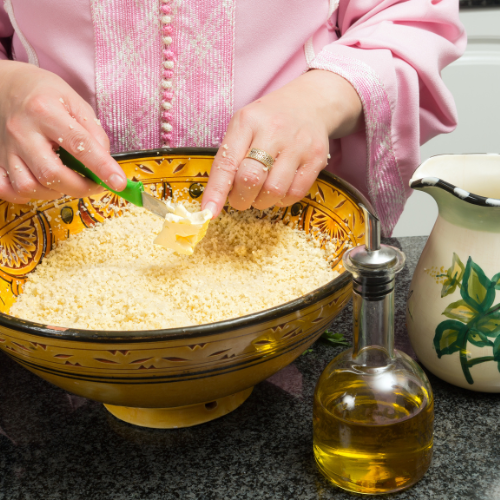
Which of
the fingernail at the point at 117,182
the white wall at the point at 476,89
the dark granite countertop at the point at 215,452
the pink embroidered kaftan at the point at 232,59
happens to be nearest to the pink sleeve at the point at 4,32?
the pink embroidered kaftan at the point at 232,59

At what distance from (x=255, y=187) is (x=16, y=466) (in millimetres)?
413

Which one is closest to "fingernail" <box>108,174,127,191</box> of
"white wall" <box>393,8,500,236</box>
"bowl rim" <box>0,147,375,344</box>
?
"bowl rim" <box>0,147,375,344</box>

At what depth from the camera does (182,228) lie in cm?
70

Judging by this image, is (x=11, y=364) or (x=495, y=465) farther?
(x=11, y=364)

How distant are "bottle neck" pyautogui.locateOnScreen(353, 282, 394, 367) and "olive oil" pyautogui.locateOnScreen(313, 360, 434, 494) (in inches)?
0.7

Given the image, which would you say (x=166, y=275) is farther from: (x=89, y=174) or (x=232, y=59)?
(x=232, y=59)

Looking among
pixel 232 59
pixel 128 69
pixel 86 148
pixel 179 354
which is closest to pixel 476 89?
pixel 232 59

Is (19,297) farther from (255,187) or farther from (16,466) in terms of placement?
(255,187)

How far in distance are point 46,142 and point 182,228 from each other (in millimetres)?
203

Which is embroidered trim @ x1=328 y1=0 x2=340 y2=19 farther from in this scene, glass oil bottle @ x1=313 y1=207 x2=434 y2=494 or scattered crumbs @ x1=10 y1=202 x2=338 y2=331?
glass oil bottle @ x1=313 y1=207 x2=434 y2=494

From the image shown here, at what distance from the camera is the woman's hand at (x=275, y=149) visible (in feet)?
2.30

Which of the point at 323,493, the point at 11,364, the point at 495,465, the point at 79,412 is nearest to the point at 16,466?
the point at 79,412

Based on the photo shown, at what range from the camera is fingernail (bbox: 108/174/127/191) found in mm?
686

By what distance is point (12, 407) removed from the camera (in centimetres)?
69
